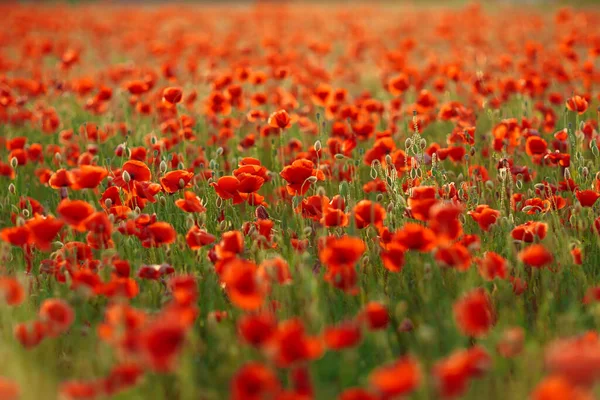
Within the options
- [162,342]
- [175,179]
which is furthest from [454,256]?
[175,179]

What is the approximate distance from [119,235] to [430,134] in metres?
2.24

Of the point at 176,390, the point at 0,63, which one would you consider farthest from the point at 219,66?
the point at 176,390

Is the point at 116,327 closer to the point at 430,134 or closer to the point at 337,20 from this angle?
the point at 430,134

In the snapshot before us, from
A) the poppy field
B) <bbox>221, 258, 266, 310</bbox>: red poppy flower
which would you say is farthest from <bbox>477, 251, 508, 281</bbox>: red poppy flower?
<bbox>221, 258, 266, 310</bbox>: red poppy flower

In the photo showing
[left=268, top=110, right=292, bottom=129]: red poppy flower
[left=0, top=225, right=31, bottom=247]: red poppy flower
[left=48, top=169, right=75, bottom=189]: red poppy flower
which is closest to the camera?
[left=0, top=225, right=31, bottom=247]: red poppy flower

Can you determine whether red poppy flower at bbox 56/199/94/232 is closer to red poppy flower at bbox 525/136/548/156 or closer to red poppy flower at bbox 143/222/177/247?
red poppy flower at bbox 143/222/177/247

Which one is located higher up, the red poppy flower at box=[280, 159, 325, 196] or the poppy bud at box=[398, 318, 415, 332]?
the red poppy flower at box=[280, 159, 325, 196]

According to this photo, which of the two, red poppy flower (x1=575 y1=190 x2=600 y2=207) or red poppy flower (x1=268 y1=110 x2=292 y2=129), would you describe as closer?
red poppy flower (x1=575 y1=190 x2=600 y2=207)

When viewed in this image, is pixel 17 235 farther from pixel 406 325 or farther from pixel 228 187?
pixel 406 325

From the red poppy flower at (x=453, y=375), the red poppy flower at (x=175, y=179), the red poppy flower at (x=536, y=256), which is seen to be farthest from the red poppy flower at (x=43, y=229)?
the red poppy flower at (x=536, y=256)

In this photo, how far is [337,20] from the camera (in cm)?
1087

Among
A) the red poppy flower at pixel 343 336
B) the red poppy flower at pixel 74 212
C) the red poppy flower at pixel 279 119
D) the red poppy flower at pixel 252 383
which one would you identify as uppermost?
the red poppy flower at pixel 279 119

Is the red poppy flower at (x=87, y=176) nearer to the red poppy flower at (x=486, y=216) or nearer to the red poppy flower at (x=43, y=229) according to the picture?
the red poppy flower at (x=43, y=229)

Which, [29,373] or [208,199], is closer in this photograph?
[29,373]
